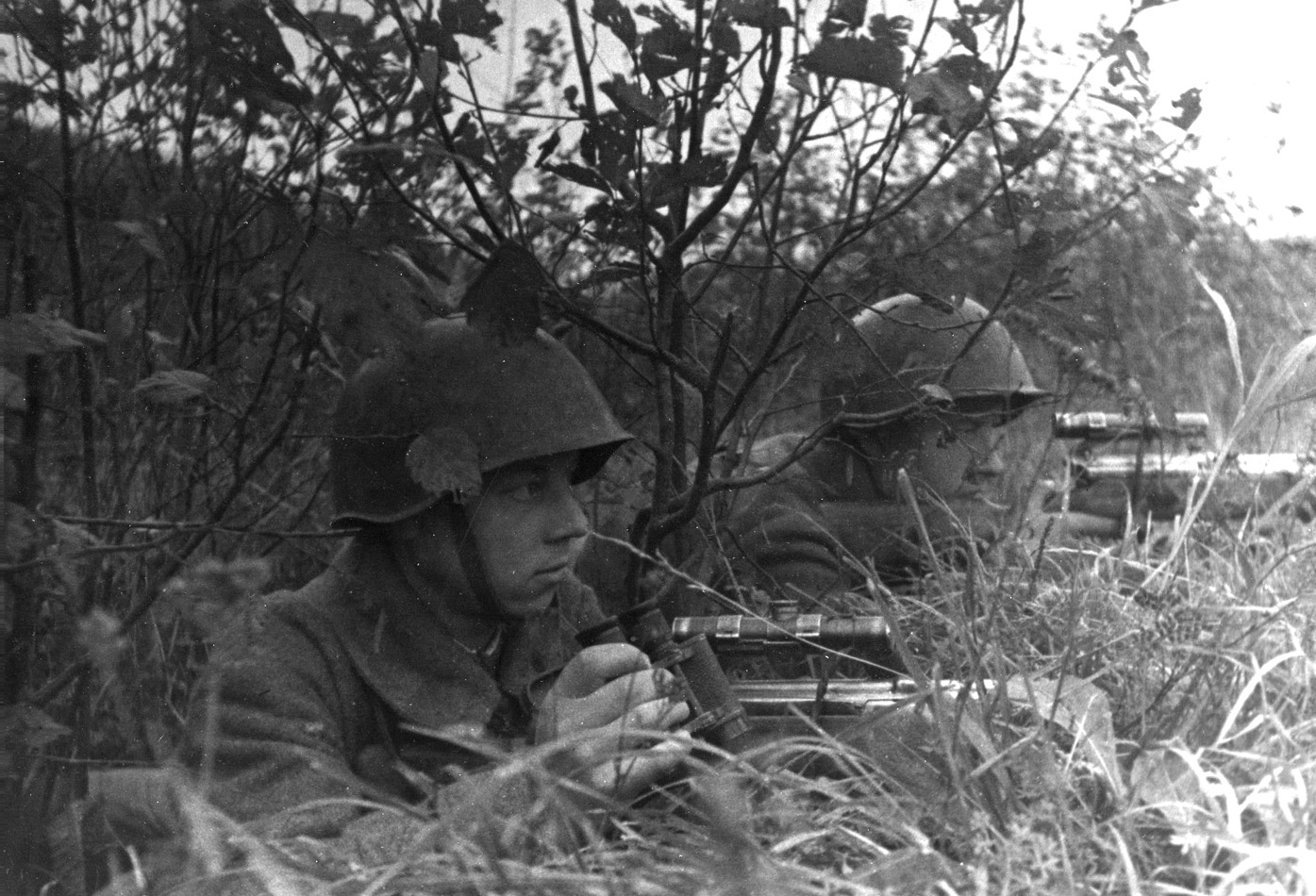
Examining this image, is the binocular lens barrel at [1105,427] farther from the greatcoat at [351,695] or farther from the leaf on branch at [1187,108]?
the greatcoat at [351,695]

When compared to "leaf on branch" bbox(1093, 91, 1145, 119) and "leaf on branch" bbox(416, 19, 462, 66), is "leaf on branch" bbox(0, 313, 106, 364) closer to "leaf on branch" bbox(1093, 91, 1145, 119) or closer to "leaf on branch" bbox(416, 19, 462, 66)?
"leaf on branch" bbox(416, 19, 462, 66)

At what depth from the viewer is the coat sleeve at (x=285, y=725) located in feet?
6.95

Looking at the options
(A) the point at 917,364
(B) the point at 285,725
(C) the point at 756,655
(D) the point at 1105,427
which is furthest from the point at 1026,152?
(D) the point at 1105,427

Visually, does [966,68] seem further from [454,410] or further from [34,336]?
[34,336]

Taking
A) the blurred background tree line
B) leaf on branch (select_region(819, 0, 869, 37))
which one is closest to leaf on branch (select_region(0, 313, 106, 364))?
the blurred background tree line

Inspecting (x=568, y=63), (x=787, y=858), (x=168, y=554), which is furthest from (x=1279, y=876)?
(x=568, y=63)

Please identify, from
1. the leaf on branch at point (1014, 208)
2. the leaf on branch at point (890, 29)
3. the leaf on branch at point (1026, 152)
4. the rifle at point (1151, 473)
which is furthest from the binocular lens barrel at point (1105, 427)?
the leaf on branch at point (890, 29)

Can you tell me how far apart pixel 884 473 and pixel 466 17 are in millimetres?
2310

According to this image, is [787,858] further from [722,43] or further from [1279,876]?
[722,43]

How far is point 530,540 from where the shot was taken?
2441mm

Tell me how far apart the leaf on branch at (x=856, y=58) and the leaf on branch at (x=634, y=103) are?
206mm

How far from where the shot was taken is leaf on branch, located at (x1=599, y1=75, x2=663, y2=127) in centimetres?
215

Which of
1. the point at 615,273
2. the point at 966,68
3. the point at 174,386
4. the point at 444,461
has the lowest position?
the point at 444,461

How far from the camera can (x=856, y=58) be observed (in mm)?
2090
